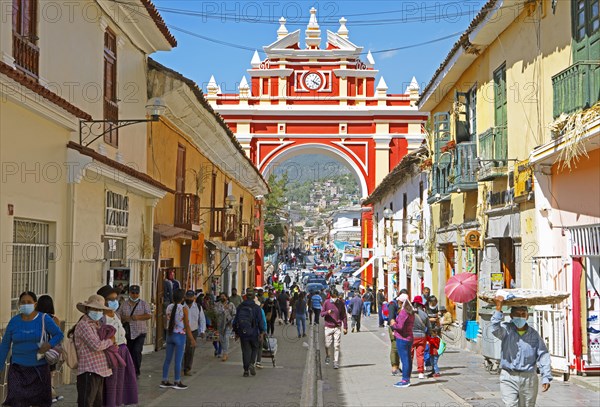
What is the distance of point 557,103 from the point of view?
37.4 ft

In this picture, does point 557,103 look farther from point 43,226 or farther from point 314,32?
point 314,32

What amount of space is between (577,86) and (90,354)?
703 centimetres

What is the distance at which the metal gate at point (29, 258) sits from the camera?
9492 mm

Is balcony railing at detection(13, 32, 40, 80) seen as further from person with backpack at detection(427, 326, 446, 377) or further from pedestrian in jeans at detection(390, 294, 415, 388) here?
person with backpack at detection(427, 326, 446, 377)

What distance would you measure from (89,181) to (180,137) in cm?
695

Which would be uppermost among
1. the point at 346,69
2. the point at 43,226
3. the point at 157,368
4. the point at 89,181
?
the point at 346,69

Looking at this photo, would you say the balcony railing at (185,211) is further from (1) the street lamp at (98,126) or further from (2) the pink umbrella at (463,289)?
(2) the pink umbrella at (463,289)

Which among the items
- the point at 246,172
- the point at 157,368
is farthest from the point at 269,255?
the point at 157,368

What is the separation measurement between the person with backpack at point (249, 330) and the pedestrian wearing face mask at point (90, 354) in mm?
5140

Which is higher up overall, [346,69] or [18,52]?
[346,69]

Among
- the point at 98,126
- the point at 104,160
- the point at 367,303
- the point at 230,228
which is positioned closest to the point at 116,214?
the point at 98,126

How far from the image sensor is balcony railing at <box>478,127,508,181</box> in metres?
14.8

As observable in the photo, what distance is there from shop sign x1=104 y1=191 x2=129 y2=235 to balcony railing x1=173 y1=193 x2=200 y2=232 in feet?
12.0

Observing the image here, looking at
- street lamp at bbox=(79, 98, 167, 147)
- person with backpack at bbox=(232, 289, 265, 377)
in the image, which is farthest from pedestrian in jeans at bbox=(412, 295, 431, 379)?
street lamp at bbox=(79, 98, 167, 147)
